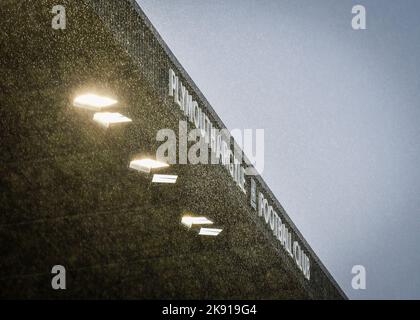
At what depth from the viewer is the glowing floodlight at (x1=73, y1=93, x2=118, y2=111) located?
945 centimetres

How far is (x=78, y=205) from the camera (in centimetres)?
1366

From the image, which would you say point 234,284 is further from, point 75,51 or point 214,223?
point 75,51

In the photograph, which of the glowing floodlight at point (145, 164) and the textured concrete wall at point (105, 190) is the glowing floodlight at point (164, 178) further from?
the glowing floodlight at point (145, 164)

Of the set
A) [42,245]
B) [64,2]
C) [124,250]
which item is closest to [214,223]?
[124,250]

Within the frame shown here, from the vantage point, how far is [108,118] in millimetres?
10008

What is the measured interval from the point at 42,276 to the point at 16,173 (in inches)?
235

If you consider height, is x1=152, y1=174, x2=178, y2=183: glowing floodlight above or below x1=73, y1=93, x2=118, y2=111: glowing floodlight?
below

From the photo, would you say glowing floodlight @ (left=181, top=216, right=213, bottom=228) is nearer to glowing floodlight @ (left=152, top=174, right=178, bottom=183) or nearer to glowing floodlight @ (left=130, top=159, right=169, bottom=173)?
glowing floodlight @ (left=152, top=174, right=178, bottom=183)

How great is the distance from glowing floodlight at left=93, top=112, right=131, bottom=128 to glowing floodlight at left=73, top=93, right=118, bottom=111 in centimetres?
24

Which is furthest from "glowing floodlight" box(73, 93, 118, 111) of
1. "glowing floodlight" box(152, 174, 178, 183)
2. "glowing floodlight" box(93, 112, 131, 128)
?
"glowing floodlight" box(152, 174, 178, 183)

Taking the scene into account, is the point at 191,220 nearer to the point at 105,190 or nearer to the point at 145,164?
the point at 105,190

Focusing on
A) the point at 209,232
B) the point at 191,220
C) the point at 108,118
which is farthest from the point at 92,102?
the point at 209,232

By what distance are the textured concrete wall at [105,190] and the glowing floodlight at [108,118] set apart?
15cm

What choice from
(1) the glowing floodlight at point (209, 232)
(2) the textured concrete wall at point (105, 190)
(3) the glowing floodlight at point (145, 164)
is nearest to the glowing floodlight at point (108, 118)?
(2) the textured concrete wall at point (105, 190)
